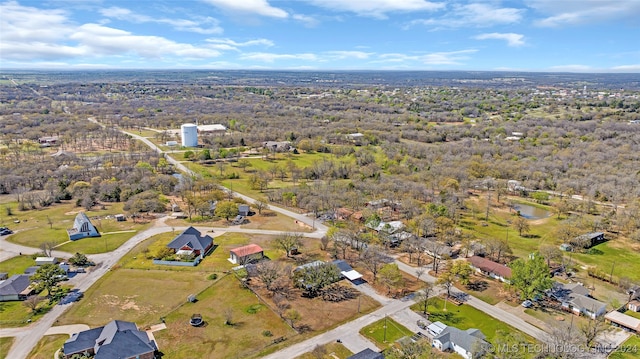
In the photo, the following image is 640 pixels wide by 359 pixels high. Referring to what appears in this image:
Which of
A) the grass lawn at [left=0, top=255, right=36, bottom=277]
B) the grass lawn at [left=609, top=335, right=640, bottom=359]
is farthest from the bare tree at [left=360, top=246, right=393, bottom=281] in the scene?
the grass lawn at [left=0, top=255, right=36, bottom=277]

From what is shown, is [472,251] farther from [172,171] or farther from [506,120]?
[506,120]

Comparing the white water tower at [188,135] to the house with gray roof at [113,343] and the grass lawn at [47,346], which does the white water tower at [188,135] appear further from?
the house with gray roof at [113,343]

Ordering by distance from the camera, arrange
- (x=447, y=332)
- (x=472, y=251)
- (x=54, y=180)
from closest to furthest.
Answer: (x=447, y=332) → (x=472, y=251) → (x=54, y=180)

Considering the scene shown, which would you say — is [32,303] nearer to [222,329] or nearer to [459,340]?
[222,329]

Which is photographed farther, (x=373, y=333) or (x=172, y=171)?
(x=172, y=171)

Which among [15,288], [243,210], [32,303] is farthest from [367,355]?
[243,210]

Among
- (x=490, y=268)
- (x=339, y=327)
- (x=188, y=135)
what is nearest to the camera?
(x=339, y=327)

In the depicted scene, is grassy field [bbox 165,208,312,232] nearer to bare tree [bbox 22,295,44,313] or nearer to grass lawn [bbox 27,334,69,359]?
bare tree [bbox 22,295,44,313]

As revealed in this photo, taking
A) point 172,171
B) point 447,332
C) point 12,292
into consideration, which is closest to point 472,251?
point 447,332
